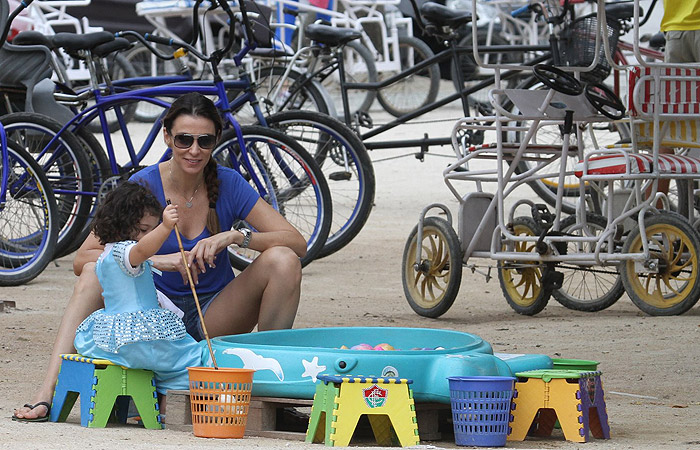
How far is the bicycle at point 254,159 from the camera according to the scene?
22.9ft

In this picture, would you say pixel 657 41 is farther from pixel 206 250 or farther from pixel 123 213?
pixel 123 213

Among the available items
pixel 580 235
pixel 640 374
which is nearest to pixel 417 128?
pixel 580 235

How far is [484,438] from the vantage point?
353cm

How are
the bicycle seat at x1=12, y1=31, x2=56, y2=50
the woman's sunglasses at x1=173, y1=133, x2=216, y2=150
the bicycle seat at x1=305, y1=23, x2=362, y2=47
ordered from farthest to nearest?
the bicycle seat at x1=305, y1=23, x2=362, y2=47 → the bicycle seat at x1=12, y1=31, x2=56, y2=50 → the woman's sunglasses at x1=173, y1=133, x2=216, y2=150

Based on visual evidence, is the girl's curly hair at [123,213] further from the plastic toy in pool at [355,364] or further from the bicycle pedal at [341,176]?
the bicycle pedal at [341,176]

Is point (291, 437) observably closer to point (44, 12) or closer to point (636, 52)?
point (636, 52)

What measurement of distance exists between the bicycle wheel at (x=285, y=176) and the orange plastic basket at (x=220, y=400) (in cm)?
342

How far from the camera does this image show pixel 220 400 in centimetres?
356

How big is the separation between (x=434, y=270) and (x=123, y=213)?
114 inches

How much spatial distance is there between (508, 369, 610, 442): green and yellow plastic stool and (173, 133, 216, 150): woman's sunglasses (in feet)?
4.10

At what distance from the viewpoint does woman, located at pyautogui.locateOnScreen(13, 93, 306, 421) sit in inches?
165

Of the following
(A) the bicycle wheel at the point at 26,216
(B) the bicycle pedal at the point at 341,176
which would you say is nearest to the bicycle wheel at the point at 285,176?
(B) the bicycle pedal at the point at 341,176

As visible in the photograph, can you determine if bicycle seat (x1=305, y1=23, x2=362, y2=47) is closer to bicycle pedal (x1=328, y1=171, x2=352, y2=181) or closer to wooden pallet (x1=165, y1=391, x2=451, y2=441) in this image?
bicycle pedal (x1=328, y1=171, x2=352, y2=181)

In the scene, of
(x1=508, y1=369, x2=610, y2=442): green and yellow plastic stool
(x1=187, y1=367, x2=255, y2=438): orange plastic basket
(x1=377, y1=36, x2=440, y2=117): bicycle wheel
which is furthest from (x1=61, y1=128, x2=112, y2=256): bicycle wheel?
(x1=377, y1=36, x2=440, y2=117): bicycle wheel
